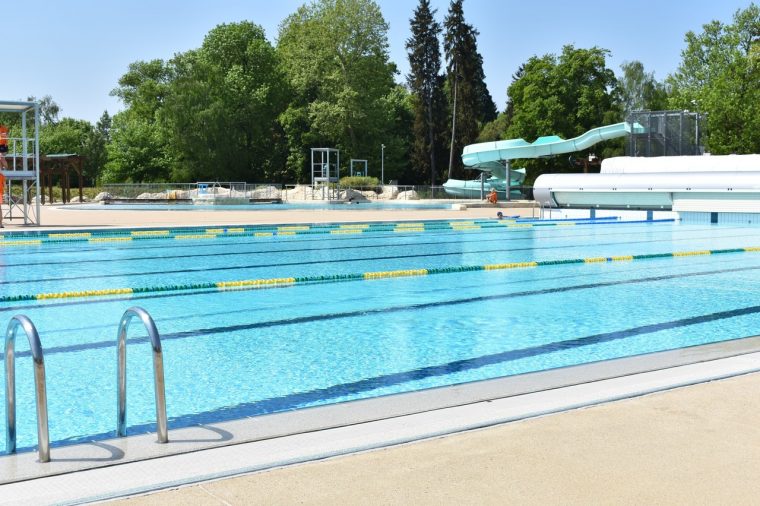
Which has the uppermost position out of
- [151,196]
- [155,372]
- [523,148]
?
[523,148]

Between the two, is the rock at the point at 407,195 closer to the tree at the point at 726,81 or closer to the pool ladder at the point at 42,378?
the tree at the point at 726,81

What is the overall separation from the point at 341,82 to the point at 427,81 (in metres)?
5.98

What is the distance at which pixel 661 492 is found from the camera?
8.93 ft

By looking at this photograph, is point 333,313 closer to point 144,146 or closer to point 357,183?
point 357,183

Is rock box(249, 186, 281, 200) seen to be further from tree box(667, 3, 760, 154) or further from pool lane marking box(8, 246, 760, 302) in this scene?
pool lane marking box(8, 246, 760, 302)

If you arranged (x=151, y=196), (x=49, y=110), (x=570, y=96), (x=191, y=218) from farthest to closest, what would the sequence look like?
(x=49, y=110)
(x=570, y=96)
(x=151, y=196)
(x=191, y=218)

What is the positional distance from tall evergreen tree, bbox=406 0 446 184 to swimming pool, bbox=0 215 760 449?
41.6 m

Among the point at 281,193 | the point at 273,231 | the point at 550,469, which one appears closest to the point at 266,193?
the point at 281,193

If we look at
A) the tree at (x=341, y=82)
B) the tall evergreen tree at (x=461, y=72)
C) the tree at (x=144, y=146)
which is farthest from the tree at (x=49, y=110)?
the tall evergreen tree at (x=461, y=72)

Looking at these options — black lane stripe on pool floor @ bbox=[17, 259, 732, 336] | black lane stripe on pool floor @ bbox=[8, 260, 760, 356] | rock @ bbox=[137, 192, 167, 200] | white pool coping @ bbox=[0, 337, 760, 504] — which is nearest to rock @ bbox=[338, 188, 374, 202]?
rock @ bbox=[137, 192, 167, 200]

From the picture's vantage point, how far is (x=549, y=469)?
9.66 ft

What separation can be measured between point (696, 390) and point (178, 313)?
A: 17.3 ft

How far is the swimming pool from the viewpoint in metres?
5.17

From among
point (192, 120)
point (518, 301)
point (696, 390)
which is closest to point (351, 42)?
point (192, 120)
